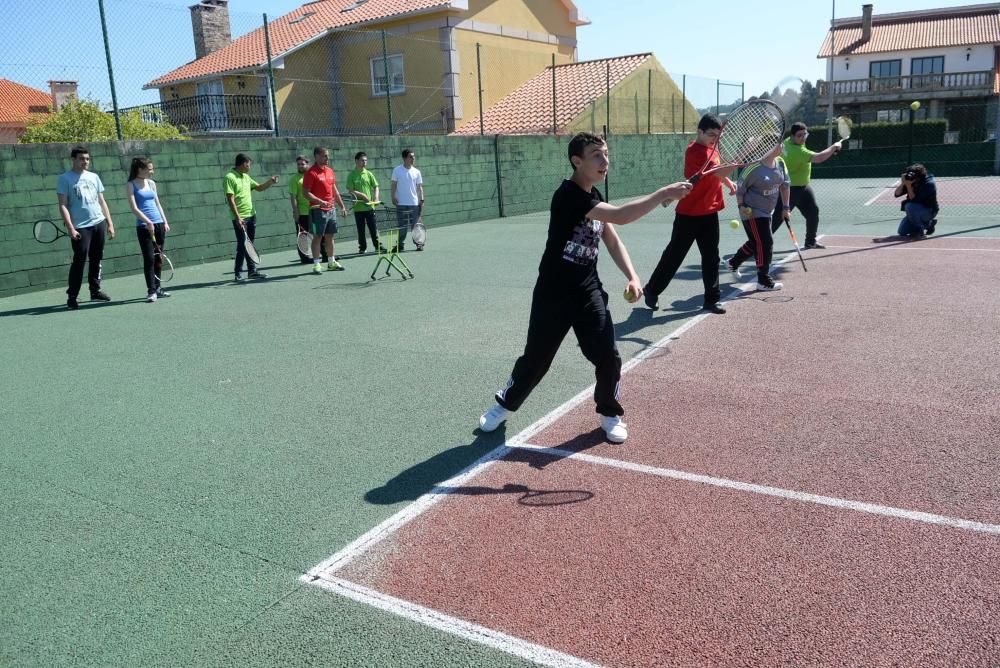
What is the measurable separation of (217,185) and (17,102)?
66.4 ft

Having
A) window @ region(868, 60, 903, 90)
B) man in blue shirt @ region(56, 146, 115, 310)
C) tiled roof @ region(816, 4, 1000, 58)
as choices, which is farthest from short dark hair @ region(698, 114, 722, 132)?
tiled roof @ region(816, 4, 1000, 58)

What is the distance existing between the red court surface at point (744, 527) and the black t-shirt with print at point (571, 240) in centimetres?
110

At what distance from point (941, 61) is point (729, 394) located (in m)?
64.5

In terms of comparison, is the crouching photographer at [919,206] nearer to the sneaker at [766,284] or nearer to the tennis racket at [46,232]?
the sneaker at [766,284]

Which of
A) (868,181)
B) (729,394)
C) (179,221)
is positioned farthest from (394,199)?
(868,181)

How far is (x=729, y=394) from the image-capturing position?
18.9 ft

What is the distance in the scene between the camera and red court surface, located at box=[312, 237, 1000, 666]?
2930 mm

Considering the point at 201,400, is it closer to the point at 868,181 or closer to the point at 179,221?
the point at 179,221

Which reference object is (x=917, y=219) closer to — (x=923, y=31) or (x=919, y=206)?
(x=919, y=206)

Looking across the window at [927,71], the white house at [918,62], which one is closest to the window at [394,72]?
the white house at [918,62]

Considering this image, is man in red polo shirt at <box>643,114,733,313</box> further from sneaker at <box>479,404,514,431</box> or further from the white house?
the white house

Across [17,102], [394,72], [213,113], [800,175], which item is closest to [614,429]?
[800,175]

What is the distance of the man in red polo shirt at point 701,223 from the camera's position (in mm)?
7715

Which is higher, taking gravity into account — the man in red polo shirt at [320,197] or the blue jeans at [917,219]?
the man in red polo shirt at [320,197]
